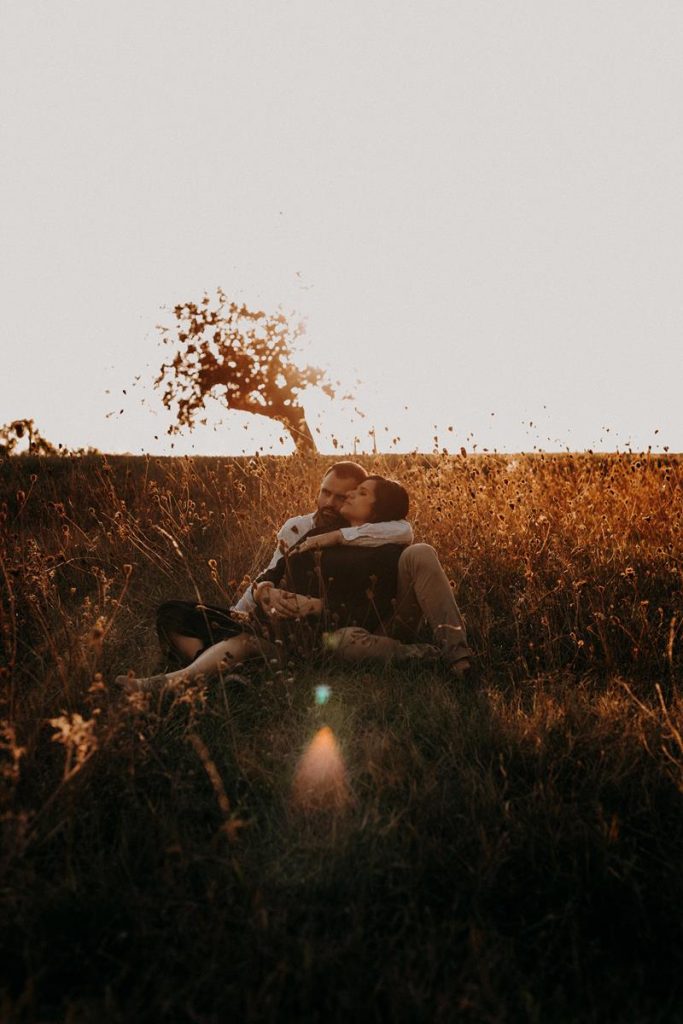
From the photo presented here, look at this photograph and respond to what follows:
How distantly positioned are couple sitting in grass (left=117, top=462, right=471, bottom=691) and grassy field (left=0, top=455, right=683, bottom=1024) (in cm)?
19

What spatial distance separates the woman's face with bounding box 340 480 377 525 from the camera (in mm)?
4941

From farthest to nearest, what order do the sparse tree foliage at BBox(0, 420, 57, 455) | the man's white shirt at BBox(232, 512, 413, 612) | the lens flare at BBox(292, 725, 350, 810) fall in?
the sparse tree foliage at BBox(0, 420, 57, 455) < the man's white shirt at BBox(232, 512, 413, 612) < the lens flare at BBox(292, 725, 350, 810)

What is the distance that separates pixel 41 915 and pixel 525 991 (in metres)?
1.32

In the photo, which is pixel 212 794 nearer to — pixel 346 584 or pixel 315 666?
pixel 315 666

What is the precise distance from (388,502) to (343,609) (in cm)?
84

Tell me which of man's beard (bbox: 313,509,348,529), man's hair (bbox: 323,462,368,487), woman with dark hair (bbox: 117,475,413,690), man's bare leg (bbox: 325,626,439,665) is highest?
man's hair (bbox: 323,462,368,487)

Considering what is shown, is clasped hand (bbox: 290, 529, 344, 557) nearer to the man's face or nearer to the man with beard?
the man with beard

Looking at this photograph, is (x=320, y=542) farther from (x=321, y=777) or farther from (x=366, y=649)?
(x=321, y=777)

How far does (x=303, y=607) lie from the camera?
4.37 meters

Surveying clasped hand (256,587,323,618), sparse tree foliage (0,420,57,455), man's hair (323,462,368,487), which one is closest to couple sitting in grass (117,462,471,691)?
clasped hand (256,587,323,618)

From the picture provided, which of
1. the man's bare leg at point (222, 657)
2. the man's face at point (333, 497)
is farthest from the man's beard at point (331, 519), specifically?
the man's bare leg at point (222, 657)

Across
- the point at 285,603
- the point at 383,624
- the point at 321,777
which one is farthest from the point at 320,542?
the point at 321,777

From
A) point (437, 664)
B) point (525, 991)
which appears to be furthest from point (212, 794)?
point (437, 664)

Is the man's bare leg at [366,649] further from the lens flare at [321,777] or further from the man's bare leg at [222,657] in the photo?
the lens flare at [321,777]
